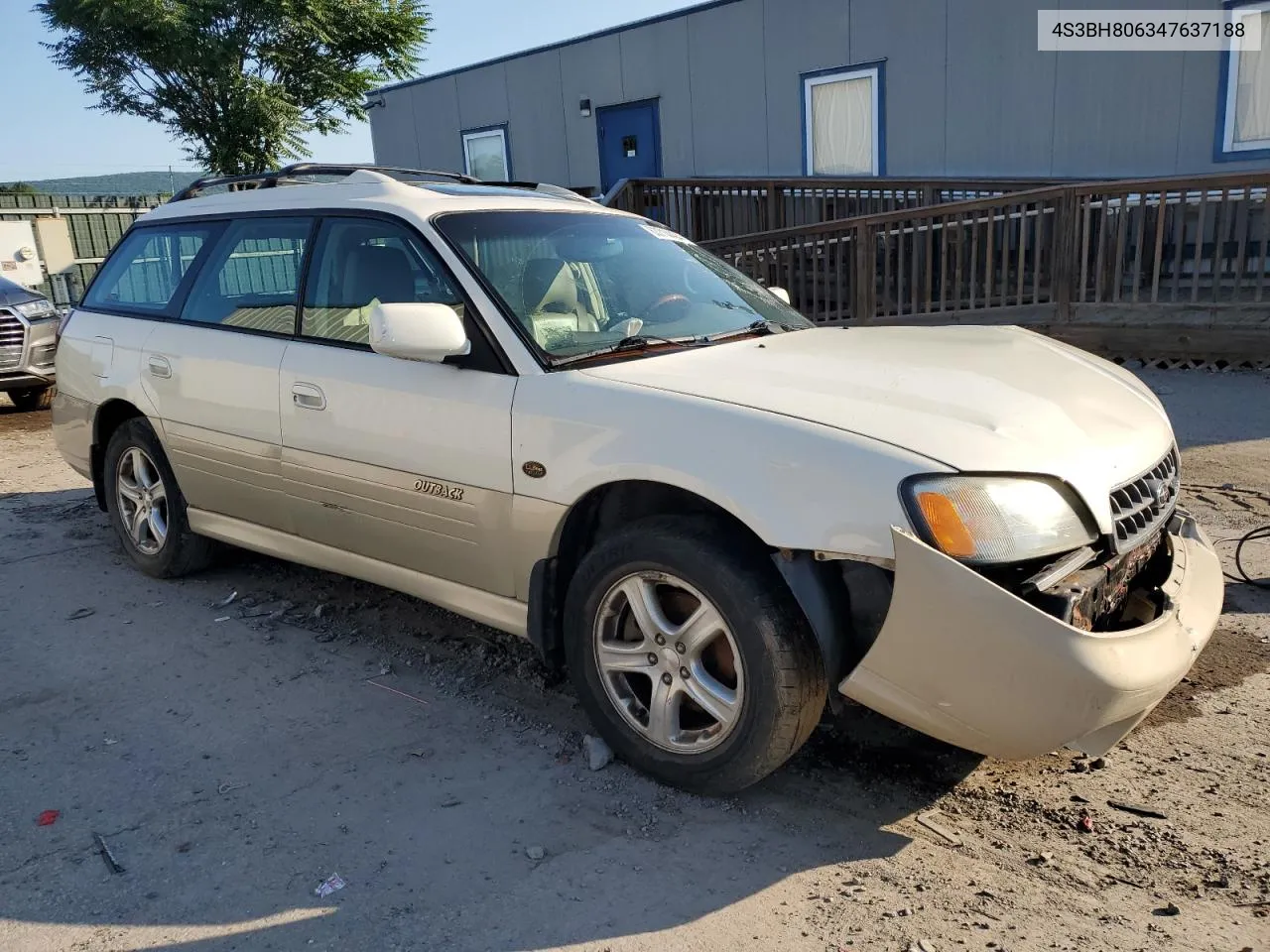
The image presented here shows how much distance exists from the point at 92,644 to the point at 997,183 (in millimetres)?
10045

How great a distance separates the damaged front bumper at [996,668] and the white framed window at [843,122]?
1115 cm

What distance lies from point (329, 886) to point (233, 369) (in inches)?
93.3

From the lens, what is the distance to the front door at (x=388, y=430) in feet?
11.3

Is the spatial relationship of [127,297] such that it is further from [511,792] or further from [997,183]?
[997,183]

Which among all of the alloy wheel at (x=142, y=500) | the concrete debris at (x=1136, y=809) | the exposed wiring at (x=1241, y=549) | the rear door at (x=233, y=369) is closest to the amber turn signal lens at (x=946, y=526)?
the concrete debris at (x=1136, y=809)

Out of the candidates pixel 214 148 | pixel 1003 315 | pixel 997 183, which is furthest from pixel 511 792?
pixel 214 148

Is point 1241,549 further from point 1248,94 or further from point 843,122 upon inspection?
point 843,122

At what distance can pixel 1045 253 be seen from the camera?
32.2ft

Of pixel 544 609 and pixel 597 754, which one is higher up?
pixel 544 609

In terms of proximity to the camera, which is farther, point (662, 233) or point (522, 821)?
point (662, 233)

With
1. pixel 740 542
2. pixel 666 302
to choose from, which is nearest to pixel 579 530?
pixel 740 542

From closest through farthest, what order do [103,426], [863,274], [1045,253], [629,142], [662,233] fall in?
1. [662,233]
2. [103,426]
3. [1045,253]
4. [863,274]
5. [629,142]

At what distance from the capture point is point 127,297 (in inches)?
203

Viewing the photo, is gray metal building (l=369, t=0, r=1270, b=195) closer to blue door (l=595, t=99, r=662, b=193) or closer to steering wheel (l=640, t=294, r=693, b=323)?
blue door (l=595, t=99, r=662, b=193)
